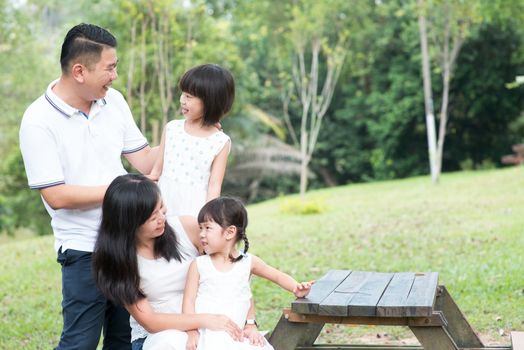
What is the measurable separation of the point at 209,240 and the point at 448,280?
4646mm

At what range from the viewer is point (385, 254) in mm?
9719

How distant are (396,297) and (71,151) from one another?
165 centimetres

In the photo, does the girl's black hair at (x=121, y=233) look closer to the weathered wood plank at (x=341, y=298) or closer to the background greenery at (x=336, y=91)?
the weathered wood plank at (x=341, y=298)

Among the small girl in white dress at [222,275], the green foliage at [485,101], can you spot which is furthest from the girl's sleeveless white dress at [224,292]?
the green foliage at [485,101]

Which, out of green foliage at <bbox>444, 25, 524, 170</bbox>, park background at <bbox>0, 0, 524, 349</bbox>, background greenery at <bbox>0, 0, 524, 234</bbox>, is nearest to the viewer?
park background at <bbox>0, 0, 524, 349</bbox>

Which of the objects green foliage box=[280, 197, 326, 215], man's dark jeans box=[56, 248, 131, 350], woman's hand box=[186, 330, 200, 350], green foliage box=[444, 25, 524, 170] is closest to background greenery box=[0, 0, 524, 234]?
green foliage box=[444, 25, 524, 170]

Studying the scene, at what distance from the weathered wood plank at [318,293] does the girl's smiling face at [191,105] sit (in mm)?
1019

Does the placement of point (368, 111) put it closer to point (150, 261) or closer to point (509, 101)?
point (509, 101)

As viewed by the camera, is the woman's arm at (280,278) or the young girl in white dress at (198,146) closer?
the woman's arm at (280,278)

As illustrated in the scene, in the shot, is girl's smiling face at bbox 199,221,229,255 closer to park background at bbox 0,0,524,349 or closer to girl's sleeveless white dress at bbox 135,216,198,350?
girl's sleeveless white dress at bbox 135,216,198,350

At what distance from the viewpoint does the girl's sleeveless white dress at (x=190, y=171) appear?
→ 13.3ft

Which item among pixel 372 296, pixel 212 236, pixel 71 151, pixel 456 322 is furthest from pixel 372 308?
pixel 71 151

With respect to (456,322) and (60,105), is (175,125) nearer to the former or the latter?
(60,105)

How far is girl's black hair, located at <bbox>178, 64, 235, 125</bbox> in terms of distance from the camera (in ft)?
13.1
